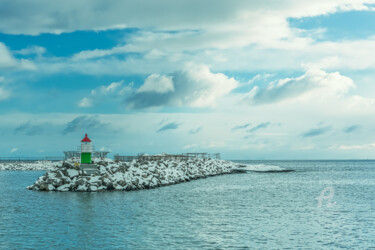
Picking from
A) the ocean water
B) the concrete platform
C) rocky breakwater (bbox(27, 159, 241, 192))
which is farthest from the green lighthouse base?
the ocean water

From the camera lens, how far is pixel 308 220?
2122 cm

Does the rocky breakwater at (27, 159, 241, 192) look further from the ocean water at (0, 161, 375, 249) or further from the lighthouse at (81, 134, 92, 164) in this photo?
the ocean water at (0, 161, 375, 249)

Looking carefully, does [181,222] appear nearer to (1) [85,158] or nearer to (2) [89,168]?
(2) [89,168]

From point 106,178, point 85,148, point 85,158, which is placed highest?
point 85,148

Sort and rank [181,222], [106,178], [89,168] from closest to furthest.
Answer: [181,222]
[106,178]
[89,168]

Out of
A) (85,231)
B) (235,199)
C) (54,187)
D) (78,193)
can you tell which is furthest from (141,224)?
(54,187)

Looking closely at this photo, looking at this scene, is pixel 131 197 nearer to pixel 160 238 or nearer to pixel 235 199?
pixel 235 199

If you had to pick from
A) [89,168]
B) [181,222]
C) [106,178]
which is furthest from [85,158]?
[181,222]

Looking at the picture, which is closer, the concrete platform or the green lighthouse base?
the concrete platform

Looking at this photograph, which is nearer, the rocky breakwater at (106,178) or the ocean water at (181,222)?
the ocean water at (181,222)

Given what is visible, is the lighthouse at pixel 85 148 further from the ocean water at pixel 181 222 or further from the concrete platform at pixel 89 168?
the ocean water at pixel 181 222

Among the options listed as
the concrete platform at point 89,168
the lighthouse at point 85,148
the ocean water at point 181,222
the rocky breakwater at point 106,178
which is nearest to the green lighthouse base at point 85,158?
the lighthouse at point 85,148

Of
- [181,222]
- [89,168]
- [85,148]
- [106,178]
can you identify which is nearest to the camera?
[181,222]

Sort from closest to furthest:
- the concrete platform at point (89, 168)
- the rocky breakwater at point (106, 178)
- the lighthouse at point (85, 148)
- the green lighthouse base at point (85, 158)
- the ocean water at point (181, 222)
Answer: the ocean water at point (181, 222) < the rocky breakwater at point (106, 178) < the lighthouse at point (85, 148) < the concrete platform at point (89, 168) < the green lighthouse base at point (85, 158)
